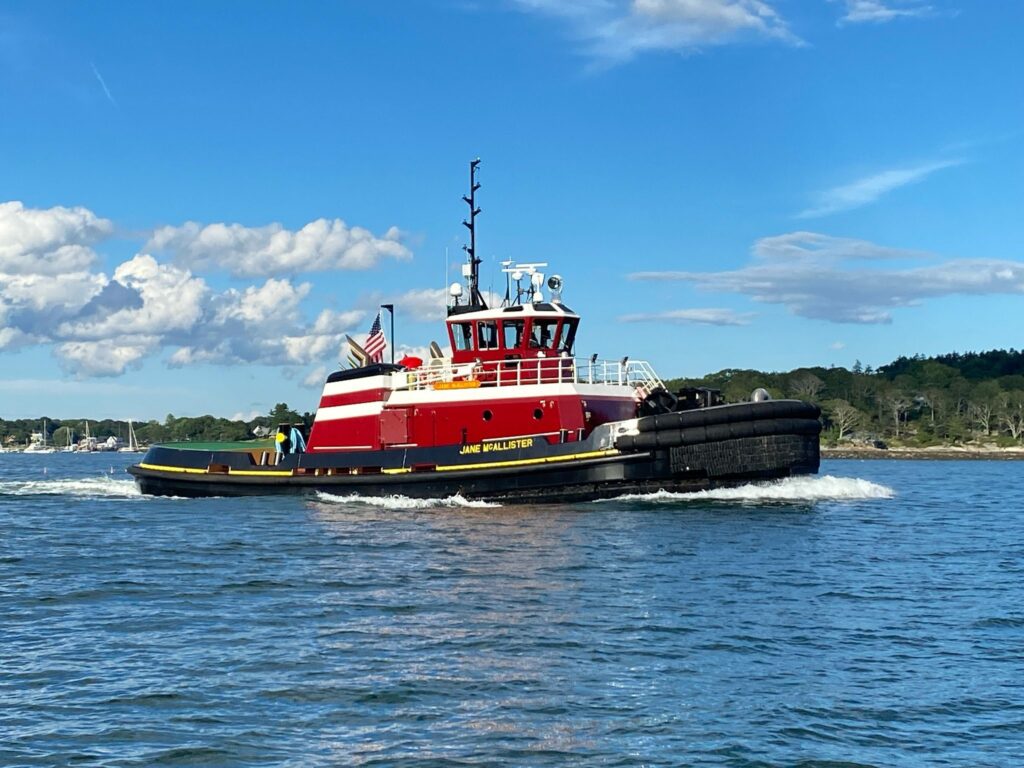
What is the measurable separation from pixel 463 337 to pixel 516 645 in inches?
706

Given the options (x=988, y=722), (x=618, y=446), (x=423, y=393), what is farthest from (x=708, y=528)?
(x=988, y=722)

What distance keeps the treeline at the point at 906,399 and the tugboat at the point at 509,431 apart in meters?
73.8

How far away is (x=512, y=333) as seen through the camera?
28234 mm

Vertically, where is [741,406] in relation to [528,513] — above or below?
above

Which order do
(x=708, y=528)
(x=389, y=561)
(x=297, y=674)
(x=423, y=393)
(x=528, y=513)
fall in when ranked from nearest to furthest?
(x=297, y=674), (x=389, y=561), (x=708, y=528), (x=528, y=513), (x=423, y=393)

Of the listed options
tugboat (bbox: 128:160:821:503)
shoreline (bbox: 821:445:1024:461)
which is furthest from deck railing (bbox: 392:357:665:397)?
shoreline (bbox: 821:445:1024:461)

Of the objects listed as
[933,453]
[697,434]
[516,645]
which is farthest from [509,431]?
[933,453]

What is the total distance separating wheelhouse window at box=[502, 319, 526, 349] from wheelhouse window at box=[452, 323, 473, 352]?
101 cm

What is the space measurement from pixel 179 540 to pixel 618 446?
389 inches

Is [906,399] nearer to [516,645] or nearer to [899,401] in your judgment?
[899,401]

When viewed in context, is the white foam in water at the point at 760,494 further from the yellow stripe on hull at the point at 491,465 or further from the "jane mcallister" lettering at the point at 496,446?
the "jane mcallister" lettering at the point at 496,446

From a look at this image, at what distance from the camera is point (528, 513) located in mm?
23516

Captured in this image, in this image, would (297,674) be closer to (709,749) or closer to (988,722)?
(709,749)

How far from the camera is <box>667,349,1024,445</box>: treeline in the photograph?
110 meters
